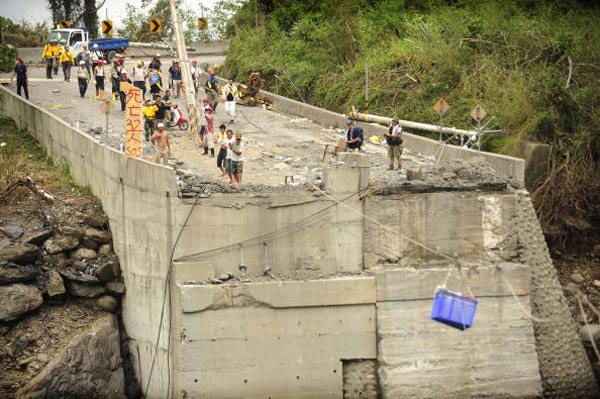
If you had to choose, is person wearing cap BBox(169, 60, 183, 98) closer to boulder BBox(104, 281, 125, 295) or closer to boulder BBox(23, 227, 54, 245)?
boulder BBox(23, 227, 54, 245)

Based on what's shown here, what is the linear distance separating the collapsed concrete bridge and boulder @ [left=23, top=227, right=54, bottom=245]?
3827 millimetres

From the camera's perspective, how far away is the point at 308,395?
2344 centimetres

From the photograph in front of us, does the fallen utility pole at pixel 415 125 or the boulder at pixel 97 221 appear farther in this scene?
the fallen utility pole at pixel 415 125

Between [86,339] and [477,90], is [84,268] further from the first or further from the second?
[477,90]

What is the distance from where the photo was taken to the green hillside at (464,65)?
28750 millimetres

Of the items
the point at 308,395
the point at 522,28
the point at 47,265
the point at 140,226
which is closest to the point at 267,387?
the point at 308,395

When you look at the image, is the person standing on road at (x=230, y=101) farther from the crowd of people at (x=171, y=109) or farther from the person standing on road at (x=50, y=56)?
the person standing on road at (x=50, y=56)

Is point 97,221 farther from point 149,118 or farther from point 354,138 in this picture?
point 354,138

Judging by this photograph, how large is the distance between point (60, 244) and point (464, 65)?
13836 mm

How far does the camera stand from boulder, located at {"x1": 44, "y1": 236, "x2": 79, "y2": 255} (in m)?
26.5

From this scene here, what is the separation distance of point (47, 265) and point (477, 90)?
13.3 m

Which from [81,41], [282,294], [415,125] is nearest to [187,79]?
[415,125]

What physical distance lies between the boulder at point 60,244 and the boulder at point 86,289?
982 millimetres

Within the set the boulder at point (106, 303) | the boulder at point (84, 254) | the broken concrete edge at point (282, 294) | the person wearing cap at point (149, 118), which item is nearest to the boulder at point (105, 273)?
the boulder at point (106, 303)
